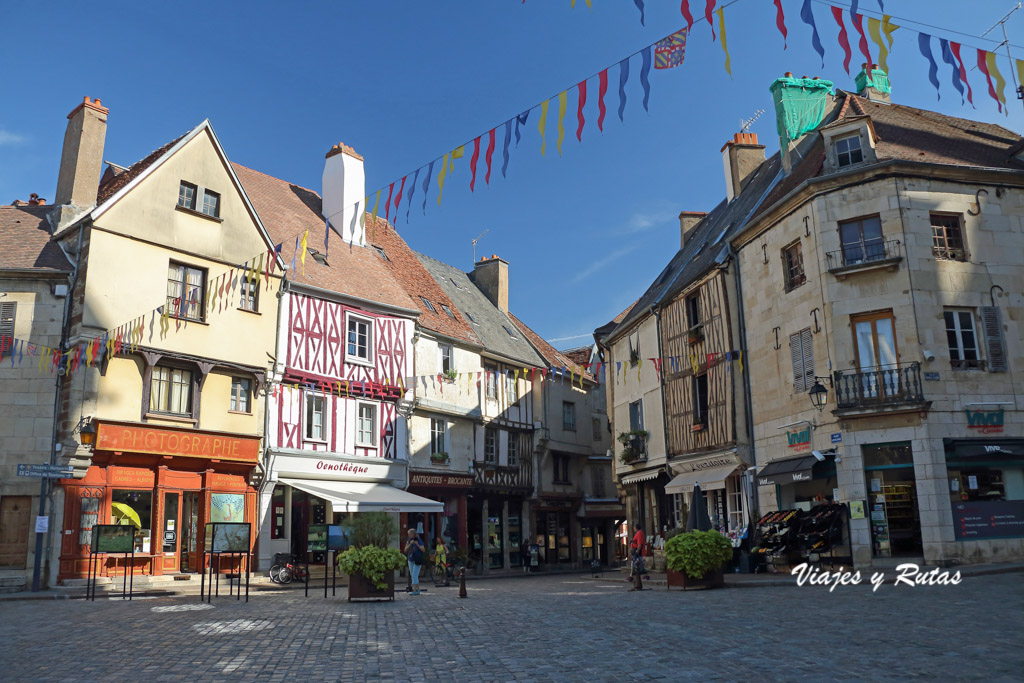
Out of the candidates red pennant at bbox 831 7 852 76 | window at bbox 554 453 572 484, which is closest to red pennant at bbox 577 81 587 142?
red pennant at bbox 831 7 852 76

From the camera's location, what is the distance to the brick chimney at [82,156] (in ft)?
66.7

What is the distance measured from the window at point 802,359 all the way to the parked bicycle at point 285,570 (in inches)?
496

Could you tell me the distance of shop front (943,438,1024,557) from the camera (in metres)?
15.6

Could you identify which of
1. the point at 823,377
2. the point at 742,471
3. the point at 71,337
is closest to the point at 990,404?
the point at 823,377

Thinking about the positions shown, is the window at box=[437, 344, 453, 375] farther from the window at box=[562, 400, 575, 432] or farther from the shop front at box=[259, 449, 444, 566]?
the window at box=[562, 400, 575, 432]

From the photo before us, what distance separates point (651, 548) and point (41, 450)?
1682 cm

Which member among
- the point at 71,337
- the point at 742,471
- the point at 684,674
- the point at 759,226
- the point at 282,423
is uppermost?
the point at 759,226

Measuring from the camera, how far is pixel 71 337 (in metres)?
18.0

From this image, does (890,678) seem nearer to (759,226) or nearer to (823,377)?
(823,377)

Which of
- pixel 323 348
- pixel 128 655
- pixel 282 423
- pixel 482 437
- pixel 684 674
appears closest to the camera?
pixel 684 674

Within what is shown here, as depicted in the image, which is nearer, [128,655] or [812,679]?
[812,679]

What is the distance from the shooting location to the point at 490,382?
100 feet

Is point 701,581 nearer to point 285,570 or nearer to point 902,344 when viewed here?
point 902,344

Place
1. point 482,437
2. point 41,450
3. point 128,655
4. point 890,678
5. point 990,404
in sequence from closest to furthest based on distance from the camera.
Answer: point 890,678 < point 128,655 < point 990,404 < point 41,450 < point 482,437
